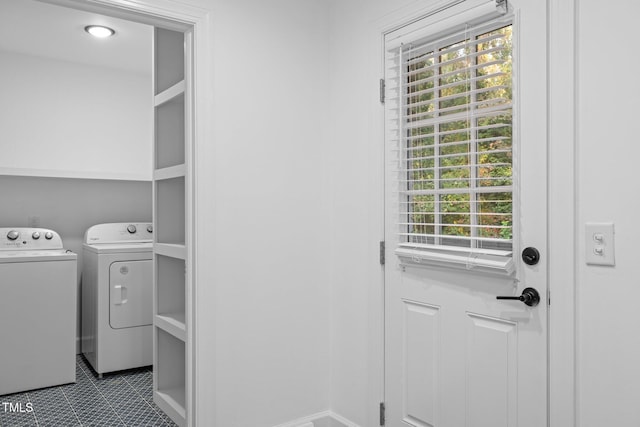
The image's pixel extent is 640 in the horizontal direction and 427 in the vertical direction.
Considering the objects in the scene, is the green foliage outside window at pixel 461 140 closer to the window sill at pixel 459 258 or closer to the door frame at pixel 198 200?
the window sill at pixel 459 258

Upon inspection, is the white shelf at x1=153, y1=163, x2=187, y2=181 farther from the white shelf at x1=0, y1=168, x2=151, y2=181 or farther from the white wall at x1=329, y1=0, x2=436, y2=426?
the white shelf at x1=0, y1=168, x2=151, y2=181

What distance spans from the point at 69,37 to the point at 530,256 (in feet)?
11.9

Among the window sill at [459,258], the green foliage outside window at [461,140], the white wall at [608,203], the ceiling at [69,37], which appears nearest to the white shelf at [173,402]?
the window sill at [459,258]

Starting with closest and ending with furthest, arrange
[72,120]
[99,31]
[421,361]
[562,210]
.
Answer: [562,210] → [421,361] → [99,31] → [72,120]

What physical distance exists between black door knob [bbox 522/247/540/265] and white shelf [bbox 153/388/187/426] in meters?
1.92

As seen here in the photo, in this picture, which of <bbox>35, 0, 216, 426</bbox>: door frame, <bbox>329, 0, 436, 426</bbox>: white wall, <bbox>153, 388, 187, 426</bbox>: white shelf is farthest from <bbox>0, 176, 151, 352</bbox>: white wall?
<bbox>329, 0, 436, 426</bbox>: white wall

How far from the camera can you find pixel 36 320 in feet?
10.7

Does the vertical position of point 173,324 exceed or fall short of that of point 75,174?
it falls short

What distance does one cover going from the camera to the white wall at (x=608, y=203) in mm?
1389

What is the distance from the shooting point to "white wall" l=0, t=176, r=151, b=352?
A: 3924mm

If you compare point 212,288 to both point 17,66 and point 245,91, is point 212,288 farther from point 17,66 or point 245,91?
point 17,66

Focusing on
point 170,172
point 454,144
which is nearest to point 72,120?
point 170,172

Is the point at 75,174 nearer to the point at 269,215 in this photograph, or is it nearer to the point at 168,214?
the point at 168,214

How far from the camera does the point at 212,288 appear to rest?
7.13 feet
